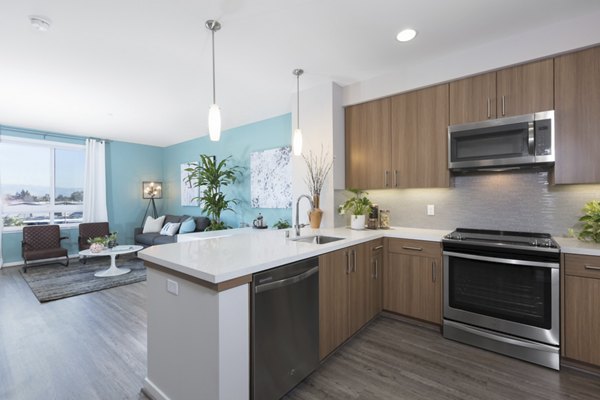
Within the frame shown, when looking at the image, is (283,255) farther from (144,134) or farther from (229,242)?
(144,134)

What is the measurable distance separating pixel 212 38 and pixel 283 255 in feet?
6.54

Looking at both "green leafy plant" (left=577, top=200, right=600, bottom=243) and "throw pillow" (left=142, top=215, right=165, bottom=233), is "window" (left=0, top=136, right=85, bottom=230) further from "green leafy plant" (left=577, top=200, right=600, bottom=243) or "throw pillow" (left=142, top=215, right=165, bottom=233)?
"green leafy plant" (left=577, top=200, right=600, bottom=243)

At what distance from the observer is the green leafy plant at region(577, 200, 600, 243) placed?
2.04m

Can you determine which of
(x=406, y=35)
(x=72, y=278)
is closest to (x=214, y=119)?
(x=406, y=35)

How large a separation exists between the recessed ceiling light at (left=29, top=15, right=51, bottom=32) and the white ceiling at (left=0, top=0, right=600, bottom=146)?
0.03m

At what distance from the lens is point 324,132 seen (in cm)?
323

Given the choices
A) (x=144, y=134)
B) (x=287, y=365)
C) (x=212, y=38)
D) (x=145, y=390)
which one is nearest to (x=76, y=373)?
(x=145, y=390)

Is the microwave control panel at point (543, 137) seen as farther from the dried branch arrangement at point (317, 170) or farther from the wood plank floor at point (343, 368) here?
the dried branch arrangement at point (317, 170)

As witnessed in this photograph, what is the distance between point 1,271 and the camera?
4.79m

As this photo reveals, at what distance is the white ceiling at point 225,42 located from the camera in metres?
1.96

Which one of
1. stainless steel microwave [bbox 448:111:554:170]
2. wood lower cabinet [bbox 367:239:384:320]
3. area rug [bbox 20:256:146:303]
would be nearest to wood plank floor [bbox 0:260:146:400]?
area rug [bbox 20:256:146:303]

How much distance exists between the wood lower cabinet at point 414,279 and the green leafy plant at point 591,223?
3.47 feet

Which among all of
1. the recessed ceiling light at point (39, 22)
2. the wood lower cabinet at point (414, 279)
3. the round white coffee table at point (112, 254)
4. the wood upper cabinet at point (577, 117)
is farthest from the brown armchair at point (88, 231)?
the wood upper cabinet at point (577, 117)

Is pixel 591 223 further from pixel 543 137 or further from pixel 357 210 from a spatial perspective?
pixel 357 210
